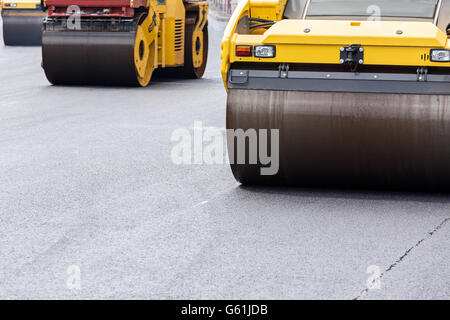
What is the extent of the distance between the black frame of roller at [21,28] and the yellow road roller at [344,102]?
19934 millimetres

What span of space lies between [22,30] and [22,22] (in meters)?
0.25

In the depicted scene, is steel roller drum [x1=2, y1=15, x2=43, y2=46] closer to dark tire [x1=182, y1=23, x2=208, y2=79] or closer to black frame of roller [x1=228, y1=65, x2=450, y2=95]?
dark tire [x1=182, y1=23, x2=208, y2=79]

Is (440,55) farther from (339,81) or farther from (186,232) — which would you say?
(186,232)

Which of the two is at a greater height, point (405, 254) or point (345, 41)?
point (345, 41)

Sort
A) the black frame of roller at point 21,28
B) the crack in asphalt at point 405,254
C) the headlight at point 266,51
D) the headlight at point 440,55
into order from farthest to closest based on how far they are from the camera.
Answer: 1. the black frame of roller at point 21,28
2. the headlight at point 266,51
3. the headlight at point 440,55
4. the crack in asphalt at point 405,254

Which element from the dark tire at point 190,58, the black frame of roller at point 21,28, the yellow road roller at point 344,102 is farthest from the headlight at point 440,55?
the black frame of roller at point 21,28

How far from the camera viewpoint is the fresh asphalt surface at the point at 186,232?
4715 mm

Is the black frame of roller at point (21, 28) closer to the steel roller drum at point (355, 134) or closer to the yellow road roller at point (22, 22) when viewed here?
the yellow road roller at point (22, 22)

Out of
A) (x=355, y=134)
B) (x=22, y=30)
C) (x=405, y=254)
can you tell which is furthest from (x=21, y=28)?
(x=405, y=254)

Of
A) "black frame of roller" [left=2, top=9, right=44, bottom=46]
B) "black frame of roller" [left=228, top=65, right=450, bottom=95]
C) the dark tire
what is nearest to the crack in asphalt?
"black frame of roller" [left=228, top=65, right=450, bottom=95]

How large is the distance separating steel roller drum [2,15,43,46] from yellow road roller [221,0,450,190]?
20.0 m

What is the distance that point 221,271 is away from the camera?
16.2 feet

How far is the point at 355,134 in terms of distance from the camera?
21.2 feet

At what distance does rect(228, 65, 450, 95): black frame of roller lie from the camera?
638 cm
